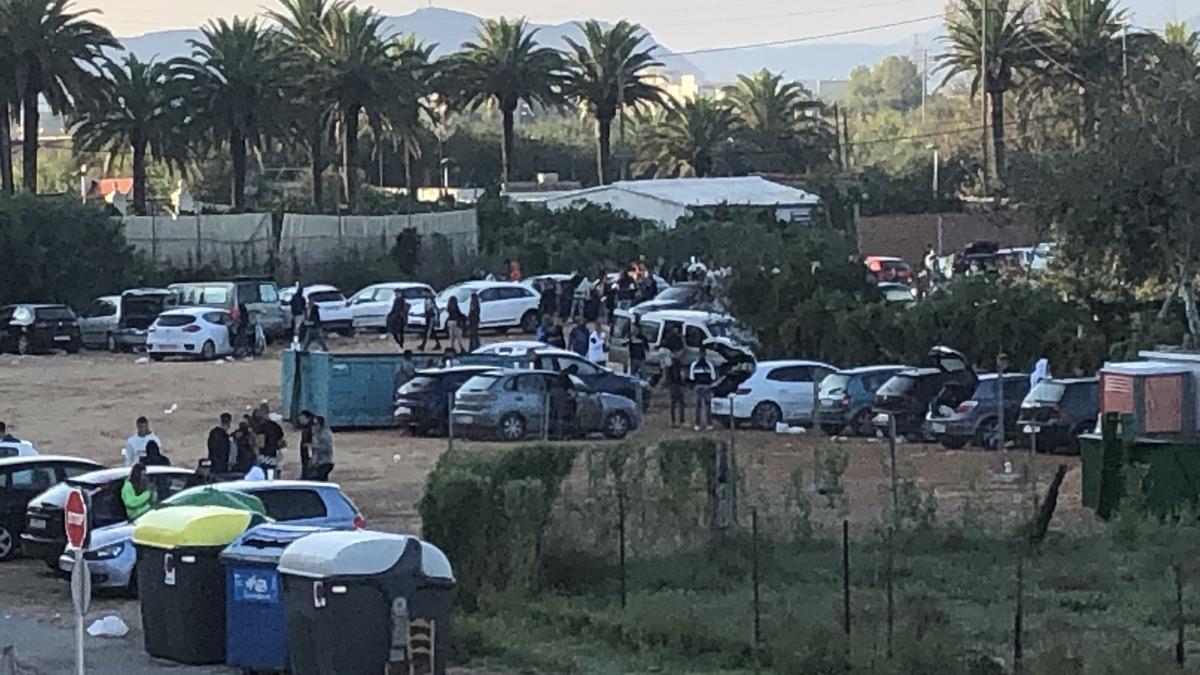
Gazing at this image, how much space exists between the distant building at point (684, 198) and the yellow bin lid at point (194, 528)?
62.3m

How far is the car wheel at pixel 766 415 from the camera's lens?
123ft

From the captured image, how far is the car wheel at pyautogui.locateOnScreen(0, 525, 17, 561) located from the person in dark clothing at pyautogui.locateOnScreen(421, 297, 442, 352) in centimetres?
2665

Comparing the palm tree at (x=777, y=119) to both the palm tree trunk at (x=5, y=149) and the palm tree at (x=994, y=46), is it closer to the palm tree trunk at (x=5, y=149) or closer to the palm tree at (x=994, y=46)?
the palm tree at (x=994, y=46)

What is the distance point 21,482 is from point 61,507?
2089mm

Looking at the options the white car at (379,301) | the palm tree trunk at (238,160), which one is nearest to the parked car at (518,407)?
the white car at (379,301)

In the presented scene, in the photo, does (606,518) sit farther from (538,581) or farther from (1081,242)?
(1081,242)

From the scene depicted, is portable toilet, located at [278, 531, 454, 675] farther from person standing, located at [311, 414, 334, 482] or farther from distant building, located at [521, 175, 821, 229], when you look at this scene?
distant building, located at [521, 175, 821, 229]

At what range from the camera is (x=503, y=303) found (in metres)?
54.8

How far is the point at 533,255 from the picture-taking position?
6956 cm

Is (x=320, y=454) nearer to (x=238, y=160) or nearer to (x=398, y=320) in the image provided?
(x=398, y=320)

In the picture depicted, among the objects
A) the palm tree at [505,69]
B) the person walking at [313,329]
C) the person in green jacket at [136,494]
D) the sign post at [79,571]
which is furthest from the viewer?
the palm tree at [505,69]

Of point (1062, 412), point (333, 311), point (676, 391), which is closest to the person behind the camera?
point (1062, 412)

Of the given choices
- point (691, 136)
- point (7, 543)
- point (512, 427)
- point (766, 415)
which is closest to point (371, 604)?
point (7, 543)

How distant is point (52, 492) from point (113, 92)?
49030 mm
